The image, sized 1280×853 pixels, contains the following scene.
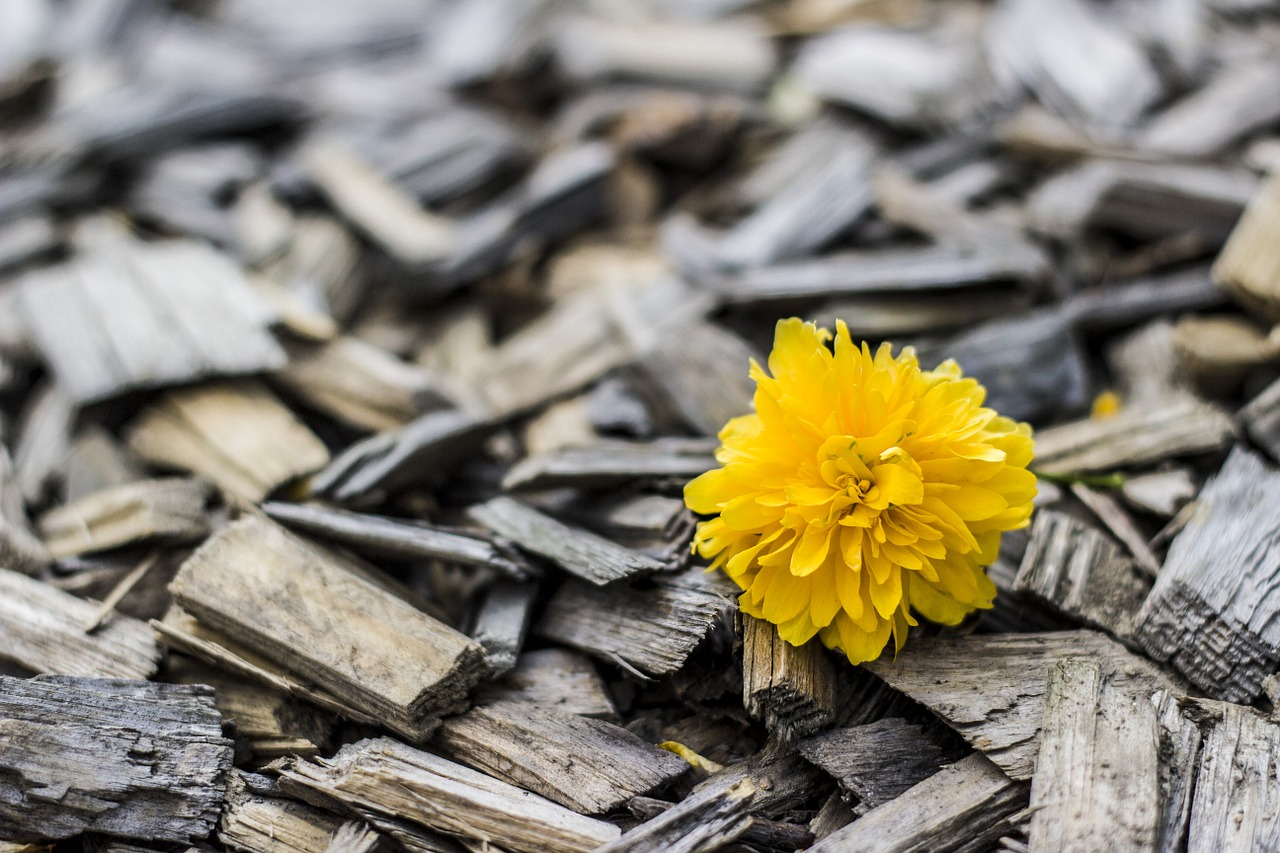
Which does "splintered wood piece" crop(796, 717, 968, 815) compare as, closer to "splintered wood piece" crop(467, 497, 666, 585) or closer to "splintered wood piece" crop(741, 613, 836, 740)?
"splintered wood piece" crop(741, 613, 836, 740)

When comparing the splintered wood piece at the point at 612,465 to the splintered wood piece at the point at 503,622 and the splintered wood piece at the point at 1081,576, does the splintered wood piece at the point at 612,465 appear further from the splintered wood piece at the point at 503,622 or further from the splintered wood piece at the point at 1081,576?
the splintered wood piece at the point at 1081,576

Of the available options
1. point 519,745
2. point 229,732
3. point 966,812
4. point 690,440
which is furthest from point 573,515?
point 966,812

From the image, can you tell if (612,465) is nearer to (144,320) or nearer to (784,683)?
(784,683)

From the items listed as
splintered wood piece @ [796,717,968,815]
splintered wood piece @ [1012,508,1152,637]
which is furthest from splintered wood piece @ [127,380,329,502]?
splintered wood piece @ [1012,508,1152,637]

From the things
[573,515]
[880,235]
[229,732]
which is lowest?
[229,732]

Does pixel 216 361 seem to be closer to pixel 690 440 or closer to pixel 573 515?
pixel 573 515

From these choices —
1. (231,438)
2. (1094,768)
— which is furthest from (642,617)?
(231,438)
